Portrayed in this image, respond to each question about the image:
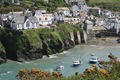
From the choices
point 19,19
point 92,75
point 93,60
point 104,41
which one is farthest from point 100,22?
point 92,75

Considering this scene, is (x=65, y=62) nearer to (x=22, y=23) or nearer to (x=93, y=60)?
(x=93, y=60)

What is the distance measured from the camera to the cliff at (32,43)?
159 feet

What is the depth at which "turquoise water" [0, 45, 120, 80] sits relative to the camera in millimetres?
40656

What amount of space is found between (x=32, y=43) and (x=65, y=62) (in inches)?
264

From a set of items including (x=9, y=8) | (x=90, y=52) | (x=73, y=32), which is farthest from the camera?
(x=9, y=8)

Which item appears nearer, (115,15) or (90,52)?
(90,52)

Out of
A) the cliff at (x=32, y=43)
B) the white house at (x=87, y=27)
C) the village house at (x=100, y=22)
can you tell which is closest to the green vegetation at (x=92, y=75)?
the cliff at (x=32, y=43)

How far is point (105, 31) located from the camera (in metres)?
70.4

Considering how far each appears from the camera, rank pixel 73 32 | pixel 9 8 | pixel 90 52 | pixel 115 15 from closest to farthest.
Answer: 1. pixel 90 52
2. pixel 73 32
3. pixel 9 8
4. pixel 115 15

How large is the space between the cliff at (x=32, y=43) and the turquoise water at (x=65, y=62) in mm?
1414

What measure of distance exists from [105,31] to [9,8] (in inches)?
816

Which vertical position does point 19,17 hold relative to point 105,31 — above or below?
above

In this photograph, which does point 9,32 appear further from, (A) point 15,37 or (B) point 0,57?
(B) point 0,57

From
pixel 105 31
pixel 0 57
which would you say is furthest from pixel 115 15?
pixel 0 57
